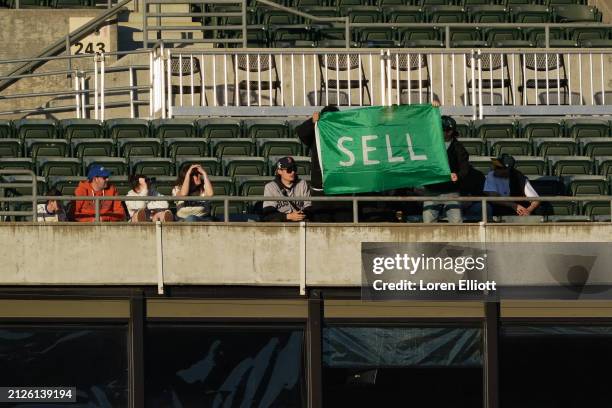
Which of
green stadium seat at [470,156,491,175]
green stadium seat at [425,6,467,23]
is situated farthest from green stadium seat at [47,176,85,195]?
green stadium seat at [425,6,467,23]

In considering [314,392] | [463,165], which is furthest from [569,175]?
[314,392]

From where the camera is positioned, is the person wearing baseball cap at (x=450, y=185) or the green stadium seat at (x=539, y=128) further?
the green stadium seat at (x=539, y=128)

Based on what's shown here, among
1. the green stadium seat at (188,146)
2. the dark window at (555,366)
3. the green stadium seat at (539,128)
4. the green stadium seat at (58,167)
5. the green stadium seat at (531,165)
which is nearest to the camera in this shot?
the dark window at (555,366)

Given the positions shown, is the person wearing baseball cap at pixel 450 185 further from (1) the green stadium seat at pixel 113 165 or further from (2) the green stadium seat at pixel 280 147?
(1) the green stadium seat at pixel 113 165

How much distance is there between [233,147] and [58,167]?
2141 millimetres

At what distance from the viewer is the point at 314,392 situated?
67.8 feet

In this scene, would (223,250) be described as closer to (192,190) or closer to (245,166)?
(192,190)

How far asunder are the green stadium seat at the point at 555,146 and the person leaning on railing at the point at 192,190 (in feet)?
16.6

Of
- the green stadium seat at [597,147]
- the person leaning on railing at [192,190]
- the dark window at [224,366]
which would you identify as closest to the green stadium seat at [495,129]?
the green stadium seat at [597,147]

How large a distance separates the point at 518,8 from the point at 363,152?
35.9 feet

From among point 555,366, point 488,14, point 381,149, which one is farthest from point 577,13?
point 555,366

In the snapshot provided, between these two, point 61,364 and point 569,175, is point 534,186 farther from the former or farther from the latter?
point 61,364

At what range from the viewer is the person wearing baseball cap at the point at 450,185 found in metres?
20.8

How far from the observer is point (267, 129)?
24.4 meters
